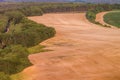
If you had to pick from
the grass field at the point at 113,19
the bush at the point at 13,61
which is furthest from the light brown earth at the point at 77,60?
the grass field at the point at 113,19

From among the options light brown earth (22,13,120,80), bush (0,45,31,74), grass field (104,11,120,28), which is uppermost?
bush (0,45,31,74)

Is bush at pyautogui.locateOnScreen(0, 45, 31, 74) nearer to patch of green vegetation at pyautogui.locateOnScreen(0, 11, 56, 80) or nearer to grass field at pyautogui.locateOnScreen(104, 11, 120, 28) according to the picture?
patch of green vegetation at pyautogui.locateOnScreen(0, 11, 56, 80)

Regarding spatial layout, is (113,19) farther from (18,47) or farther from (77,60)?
(18,47)

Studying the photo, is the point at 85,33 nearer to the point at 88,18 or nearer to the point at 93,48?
the point at 93,48

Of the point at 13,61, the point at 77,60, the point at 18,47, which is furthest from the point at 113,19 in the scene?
the point at 13,61

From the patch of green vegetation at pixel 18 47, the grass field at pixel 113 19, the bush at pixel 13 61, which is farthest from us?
the grass field at pixel 113 19

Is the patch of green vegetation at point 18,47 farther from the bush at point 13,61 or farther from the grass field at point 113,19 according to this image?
the grass field at point 113,19

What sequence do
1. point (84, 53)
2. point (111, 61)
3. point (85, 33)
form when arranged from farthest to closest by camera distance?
point (85, 33) < point (84, 53) < point (111, 61)

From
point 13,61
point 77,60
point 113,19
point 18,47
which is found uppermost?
point 13,61

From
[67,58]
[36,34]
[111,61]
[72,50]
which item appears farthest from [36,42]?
[111,61]

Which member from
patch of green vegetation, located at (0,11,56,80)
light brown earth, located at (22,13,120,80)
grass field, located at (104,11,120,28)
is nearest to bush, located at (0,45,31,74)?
patch of green vegetation, located at (0,11,56,80)

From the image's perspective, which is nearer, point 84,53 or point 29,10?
point 84,53
